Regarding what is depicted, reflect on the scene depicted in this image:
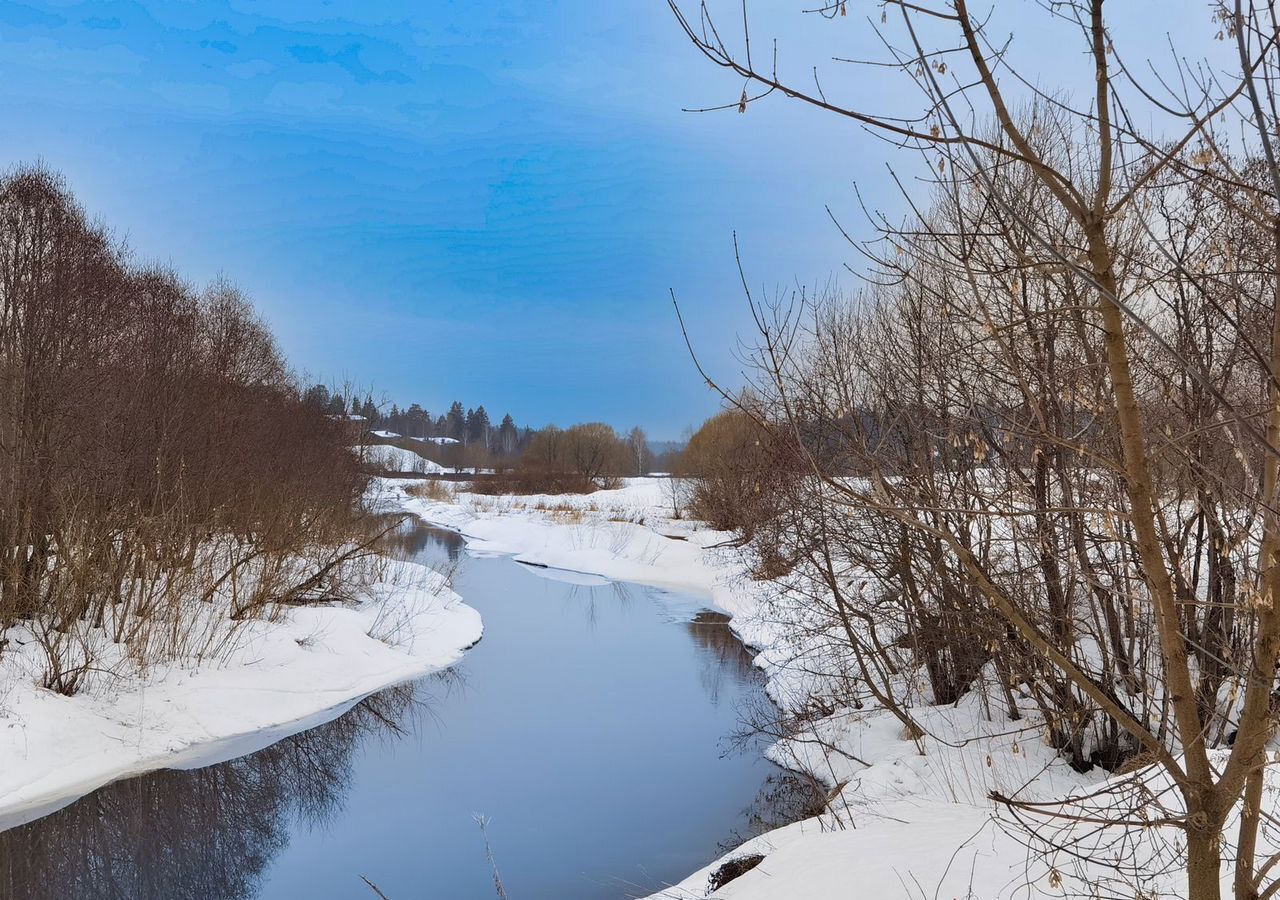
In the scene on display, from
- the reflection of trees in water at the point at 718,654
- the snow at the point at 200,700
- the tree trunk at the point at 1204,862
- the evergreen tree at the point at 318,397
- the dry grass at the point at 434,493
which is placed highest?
the evergreen tree at the point at 318,397

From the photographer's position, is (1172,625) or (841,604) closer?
(1172,625)

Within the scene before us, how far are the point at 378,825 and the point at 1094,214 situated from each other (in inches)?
318

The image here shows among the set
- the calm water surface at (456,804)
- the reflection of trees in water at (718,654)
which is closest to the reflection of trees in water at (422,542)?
the reflection of trees in water at (718,654)

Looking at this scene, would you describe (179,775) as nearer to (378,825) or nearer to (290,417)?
(378,825)

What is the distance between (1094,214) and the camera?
174 cm

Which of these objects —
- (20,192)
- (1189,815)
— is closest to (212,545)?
(20,192)

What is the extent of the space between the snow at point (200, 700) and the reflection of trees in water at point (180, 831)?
1.03 ft

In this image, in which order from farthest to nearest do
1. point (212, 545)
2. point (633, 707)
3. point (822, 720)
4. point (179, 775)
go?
point (212, 545) → point (633, 707) → point (822, 720) → point (179, 775)

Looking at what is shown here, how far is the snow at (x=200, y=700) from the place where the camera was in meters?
8.11

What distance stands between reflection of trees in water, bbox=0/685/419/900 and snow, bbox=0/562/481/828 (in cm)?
31

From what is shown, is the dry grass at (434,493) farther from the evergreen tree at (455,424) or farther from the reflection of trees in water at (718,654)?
the evergreen tree at (455,424)

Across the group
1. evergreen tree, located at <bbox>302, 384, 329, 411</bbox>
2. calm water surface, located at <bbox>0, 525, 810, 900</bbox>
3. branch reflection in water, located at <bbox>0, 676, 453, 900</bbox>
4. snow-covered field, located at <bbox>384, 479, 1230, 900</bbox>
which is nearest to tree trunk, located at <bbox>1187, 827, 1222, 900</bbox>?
snow-covered field, located at <bbox>384, 479, 1230, 900</bbox>

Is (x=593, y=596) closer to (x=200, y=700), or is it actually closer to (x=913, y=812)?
(x=200, y=700)

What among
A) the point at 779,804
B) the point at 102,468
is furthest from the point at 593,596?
the point at 779,804
